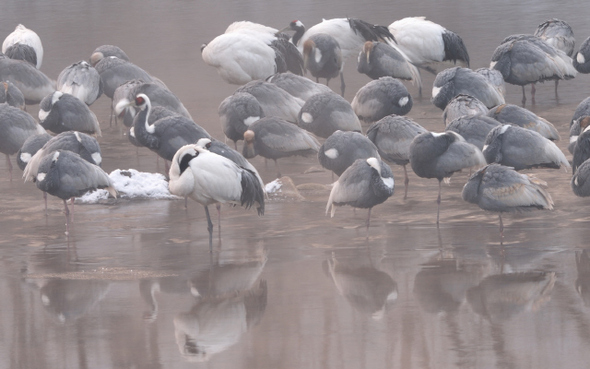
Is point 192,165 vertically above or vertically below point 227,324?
above

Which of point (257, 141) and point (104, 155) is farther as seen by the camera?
point (104, 155)

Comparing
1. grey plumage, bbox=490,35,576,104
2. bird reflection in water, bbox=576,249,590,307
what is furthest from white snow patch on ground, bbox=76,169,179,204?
grey plumage, bbox=490,35,576,104

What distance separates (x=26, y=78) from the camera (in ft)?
49.2

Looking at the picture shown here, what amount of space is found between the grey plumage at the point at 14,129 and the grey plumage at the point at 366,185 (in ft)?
16.1

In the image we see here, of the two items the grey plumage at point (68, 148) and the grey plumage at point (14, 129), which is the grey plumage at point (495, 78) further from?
the grey plumage at point (14, 129)

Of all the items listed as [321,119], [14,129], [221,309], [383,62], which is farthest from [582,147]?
[14,129]

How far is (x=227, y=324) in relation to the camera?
21.9ft

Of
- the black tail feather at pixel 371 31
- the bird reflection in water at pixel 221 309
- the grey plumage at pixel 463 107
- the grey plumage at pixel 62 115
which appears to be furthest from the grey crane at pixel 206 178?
the black tail feather at pixel 371 31

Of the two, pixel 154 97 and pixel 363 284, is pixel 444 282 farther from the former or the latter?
pixel 154 97

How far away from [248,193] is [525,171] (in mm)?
3892

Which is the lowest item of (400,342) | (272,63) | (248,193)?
(400,342)

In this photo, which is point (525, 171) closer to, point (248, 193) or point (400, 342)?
point (248, 193)

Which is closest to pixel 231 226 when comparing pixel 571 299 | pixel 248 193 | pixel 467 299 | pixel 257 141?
pixel 248 193

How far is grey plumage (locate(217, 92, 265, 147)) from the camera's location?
Answer: 12.1 m
